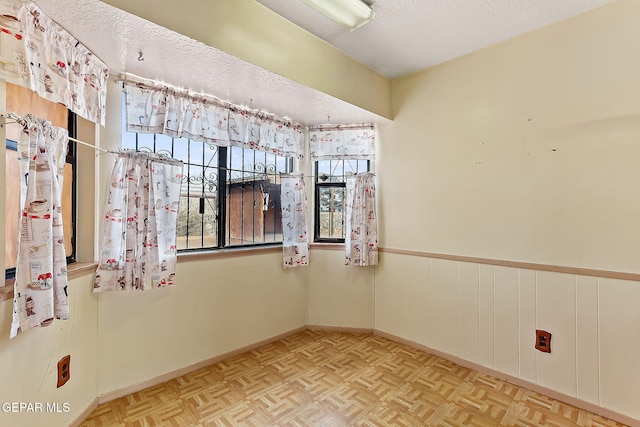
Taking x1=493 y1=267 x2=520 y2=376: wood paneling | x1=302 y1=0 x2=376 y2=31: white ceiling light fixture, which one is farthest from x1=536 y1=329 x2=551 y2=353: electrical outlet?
x1=302 y1=0 x2=376 y2=31: white ceiling light fixture

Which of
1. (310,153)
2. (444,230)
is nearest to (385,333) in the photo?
(444,230)

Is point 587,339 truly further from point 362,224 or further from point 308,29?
point 308,29

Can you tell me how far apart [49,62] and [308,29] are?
5.25ft

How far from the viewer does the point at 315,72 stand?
2.25 meters

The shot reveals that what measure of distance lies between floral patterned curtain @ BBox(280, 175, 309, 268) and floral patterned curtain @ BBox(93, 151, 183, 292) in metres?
1.15

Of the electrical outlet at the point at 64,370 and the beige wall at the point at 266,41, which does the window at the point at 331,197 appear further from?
the electrical outlet at the point at 64,370

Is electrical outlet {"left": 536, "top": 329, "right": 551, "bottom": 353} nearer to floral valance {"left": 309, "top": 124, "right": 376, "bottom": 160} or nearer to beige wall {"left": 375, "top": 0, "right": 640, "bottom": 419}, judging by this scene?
beige wall {"left": 375, "top": 0, "right": 640, "bottom": 419}

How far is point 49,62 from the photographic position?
4.74 feet

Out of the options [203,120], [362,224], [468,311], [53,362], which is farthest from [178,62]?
[468,311]

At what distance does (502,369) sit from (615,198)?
1484mm

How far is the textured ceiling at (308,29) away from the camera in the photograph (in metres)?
1.56

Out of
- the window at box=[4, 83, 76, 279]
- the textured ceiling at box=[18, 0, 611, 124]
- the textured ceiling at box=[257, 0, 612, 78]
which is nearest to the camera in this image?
the window at box=[4, 83, 76, 279]

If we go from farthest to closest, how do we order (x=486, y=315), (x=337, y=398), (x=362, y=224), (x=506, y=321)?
1. (x=362, y=224)
2. (x=486, y=315)
3. (x=506, y=321)
4. (x=337, y=398)

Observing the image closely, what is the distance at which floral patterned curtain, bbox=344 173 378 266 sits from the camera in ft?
9.90
